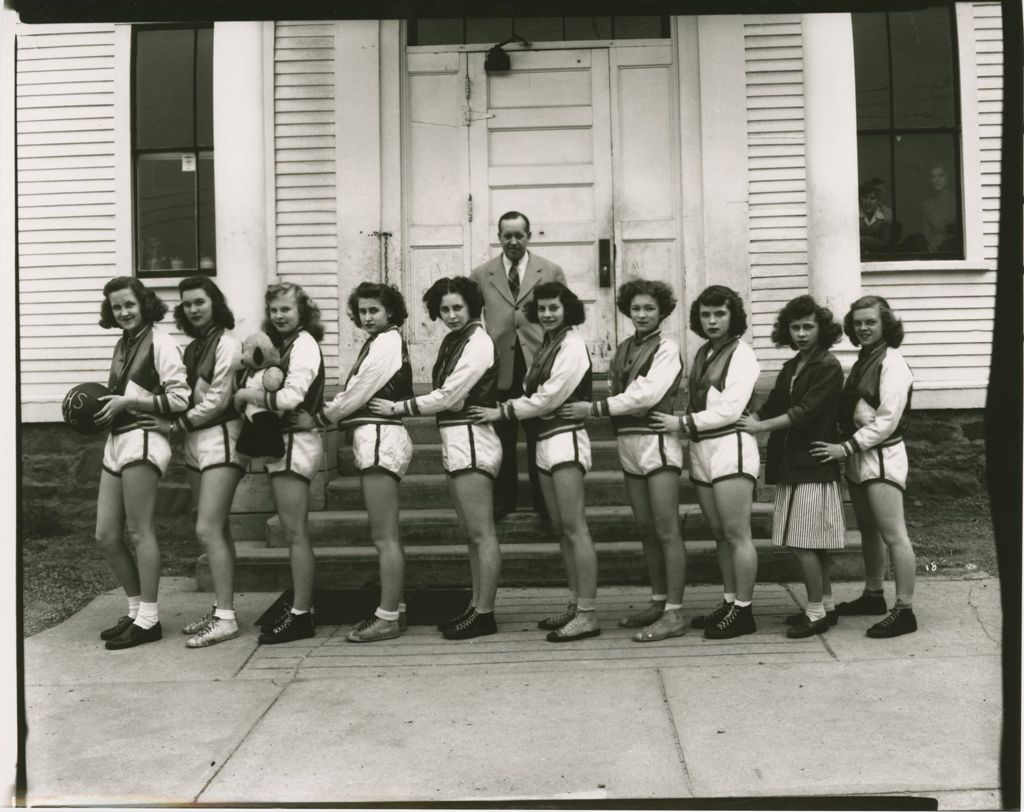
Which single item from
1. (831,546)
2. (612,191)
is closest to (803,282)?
(612,191)

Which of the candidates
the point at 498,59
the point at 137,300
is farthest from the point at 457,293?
the point at 498,59

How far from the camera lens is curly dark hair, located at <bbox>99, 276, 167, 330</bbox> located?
18.0ft

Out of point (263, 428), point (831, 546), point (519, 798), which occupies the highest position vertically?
point (263, 428)

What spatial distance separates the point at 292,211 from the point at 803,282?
11.8 ft

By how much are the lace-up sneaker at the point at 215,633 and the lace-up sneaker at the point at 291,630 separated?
0.57 feet

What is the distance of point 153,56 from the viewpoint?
802 centimetres

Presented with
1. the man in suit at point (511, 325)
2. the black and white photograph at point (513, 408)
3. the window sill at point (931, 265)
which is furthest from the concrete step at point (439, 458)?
the window sill at point (931, 265)

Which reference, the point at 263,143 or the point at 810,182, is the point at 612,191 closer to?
the point at 810,182

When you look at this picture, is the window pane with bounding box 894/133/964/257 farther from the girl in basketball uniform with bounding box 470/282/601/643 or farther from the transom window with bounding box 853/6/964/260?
the girl in basketball uniform with bounding box 470/282/601/643

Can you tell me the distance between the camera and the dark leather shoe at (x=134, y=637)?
18.0ft

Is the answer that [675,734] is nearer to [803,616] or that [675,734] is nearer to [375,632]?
[803,616]

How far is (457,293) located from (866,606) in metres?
2.61

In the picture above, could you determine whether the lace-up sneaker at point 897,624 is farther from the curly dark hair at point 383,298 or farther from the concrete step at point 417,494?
the curly dark hair at point 383,298

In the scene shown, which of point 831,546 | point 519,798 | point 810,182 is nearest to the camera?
point 519,798
